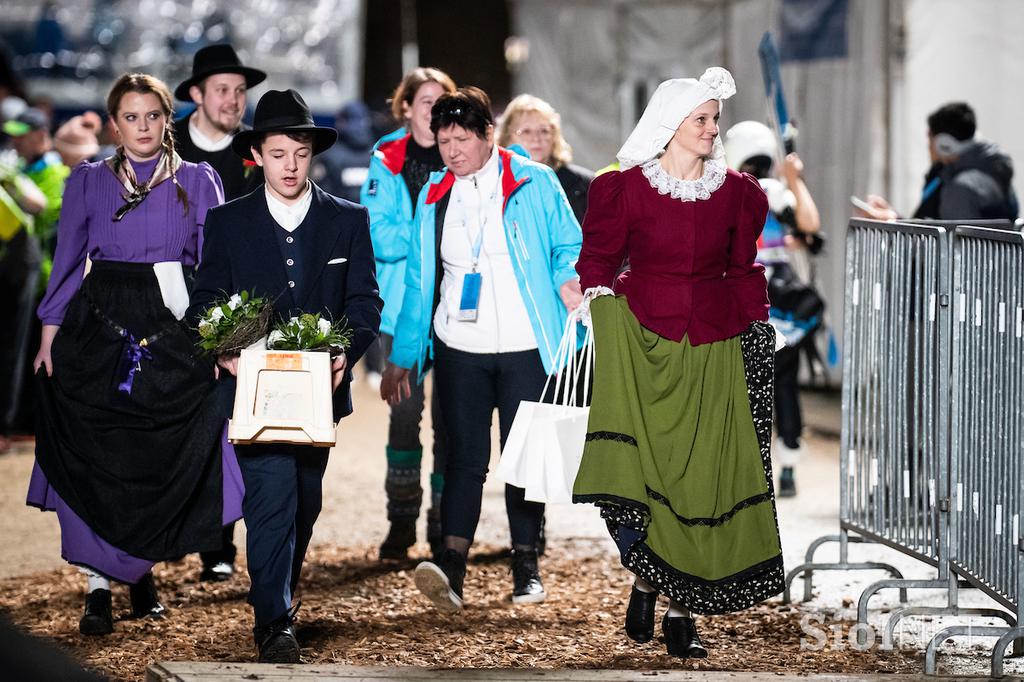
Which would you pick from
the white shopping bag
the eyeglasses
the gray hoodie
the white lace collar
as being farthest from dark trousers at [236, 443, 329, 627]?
the gray hoodie

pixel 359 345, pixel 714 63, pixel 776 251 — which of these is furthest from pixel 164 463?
pixel 714 63

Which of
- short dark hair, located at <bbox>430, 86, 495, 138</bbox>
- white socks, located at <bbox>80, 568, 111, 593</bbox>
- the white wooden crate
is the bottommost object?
white socks, located at <bbox>80, 568, 111, 593</bbox>

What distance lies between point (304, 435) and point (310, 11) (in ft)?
42.1

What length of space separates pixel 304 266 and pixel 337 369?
1.50 ft

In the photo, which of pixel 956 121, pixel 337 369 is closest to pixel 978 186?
pixel 956 121

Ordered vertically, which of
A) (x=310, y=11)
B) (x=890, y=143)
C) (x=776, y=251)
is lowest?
(x=776, y=251)

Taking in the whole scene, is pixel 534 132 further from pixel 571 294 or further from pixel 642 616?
pixel 642 616

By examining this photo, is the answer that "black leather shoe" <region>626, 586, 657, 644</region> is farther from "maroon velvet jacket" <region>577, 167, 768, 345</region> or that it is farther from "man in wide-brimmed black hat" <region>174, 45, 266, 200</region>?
"man in wide-brimmed black hat" <region>174, 45, 266, 200</region>

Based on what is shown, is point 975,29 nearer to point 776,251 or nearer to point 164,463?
point 776,251

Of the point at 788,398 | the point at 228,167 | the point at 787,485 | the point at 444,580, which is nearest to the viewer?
the point at 444,580

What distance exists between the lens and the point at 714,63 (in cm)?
1387

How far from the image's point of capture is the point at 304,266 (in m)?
5.23

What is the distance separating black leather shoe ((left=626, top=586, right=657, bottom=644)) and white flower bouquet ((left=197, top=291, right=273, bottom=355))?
5.58 feet

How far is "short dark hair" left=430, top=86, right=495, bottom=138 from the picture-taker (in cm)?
575
